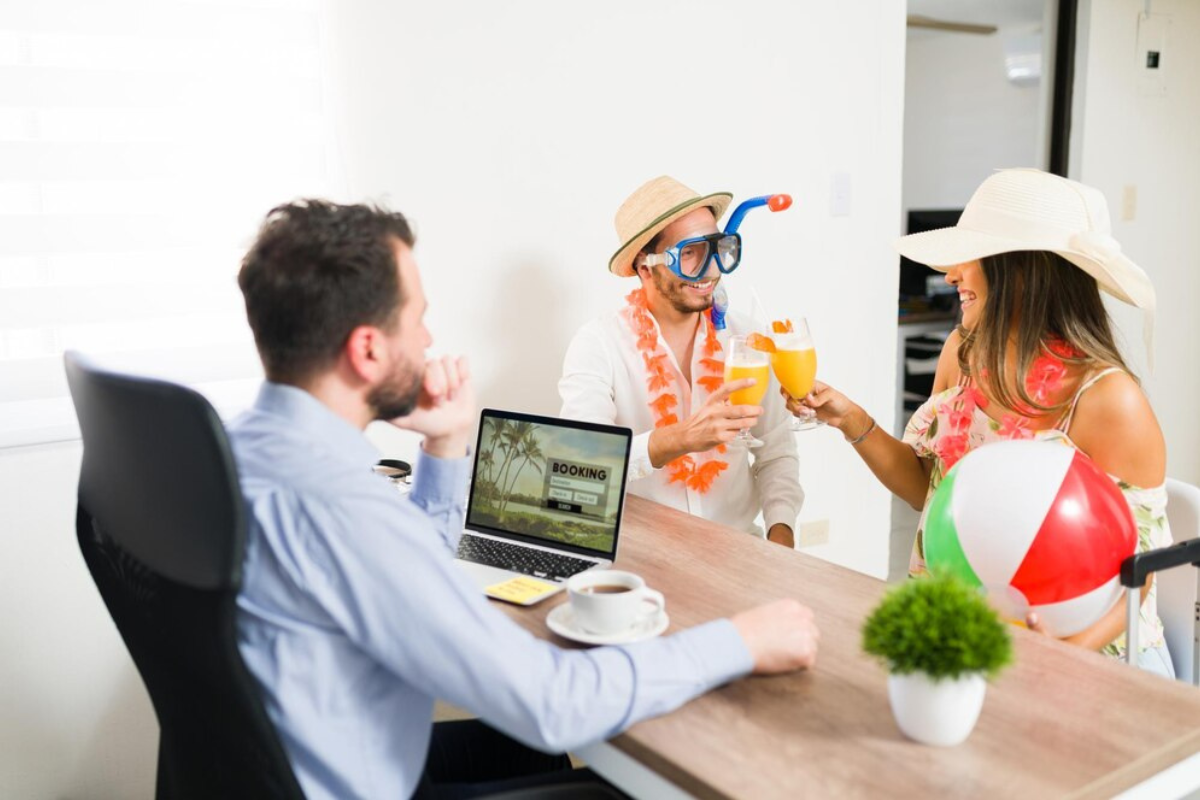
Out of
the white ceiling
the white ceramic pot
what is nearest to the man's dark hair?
the white ceramic pot

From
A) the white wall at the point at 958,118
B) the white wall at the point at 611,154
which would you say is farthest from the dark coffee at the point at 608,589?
the white wall at the point at 958,118

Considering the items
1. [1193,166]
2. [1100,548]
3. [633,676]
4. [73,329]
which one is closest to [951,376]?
[1100,548]

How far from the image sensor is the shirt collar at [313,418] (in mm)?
1213

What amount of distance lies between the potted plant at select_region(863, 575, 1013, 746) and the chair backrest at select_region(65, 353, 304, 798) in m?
0.62

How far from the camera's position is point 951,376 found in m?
2.33

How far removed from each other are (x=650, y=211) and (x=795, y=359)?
1.84 ft

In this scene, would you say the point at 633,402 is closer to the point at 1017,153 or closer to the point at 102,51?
the point at 102,51

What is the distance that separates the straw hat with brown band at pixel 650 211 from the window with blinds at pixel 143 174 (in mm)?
650

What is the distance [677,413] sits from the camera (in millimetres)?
2480

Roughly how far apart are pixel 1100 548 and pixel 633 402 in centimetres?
117

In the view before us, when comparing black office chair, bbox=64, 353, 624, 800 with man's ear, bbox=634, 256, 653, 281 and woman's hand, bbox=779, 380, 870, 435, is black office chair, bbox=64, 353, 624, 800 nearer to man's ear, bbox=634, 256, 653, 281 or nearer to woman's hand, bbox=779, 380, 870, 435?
woman's hand, bbox=779, 380, 870, 435

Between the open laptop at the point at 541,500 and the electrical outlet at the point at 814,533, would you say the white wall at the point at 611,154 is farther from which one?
the open laptop at the point at 541,500

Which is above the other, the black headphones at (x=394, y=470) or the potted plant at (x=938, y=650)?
the potted plant at (x=938, y=650)

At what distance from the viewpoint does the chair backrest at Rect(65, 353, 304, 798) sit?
3.27 feet
